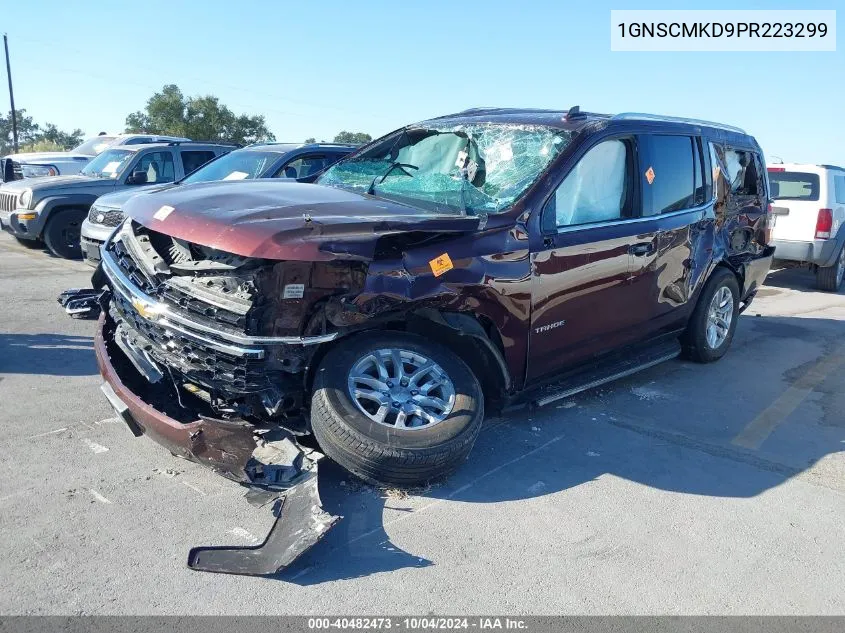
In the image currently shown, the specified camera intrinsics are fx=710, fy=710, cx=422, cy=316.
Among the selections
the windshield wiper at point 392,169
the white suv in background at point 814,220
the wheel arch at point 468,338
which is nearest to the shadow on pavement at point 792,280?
the white suv in background at point 814,220

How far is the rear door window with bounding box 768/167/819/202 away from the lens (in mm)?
11062

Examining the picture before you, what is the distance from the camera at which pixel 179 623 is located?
261 centimetres

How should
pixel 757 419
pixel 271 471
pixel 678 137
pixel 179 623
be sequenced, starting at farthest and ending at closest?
pixel 678 137 → pixel 757 419 → pixel 271 471 → pixel 179 623

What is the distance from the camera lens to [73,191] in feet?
34.3

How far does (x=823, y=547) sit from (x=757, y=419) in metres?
1.84

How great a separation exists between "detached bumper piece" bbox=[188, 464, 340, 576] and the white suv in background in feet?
32.3

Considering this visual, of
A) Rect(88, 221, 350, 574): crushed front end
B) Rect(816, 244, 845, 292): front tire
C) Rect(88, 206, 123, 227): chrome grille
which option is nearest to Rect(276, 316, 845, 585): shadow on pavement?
Rect(88, 221, 350, 574): crushed front end

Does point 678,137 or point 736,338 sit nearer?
point 678,137

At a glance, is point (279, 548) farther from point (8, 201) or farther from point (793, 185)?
point (793, 185)

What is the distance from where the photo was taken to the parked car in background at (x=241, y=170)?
8.39m

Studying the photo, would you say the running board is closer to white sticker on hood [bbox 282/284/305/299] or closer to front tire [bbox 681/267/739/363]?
front tire [bbox 681/267/739/363]

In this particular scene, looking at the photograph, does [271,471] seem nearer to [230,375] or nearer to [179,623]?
[230,375]

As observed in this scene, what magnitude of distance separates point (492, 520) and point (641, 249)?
2.42m

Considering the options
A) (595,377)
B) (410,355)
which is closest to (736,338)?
(595,377)
